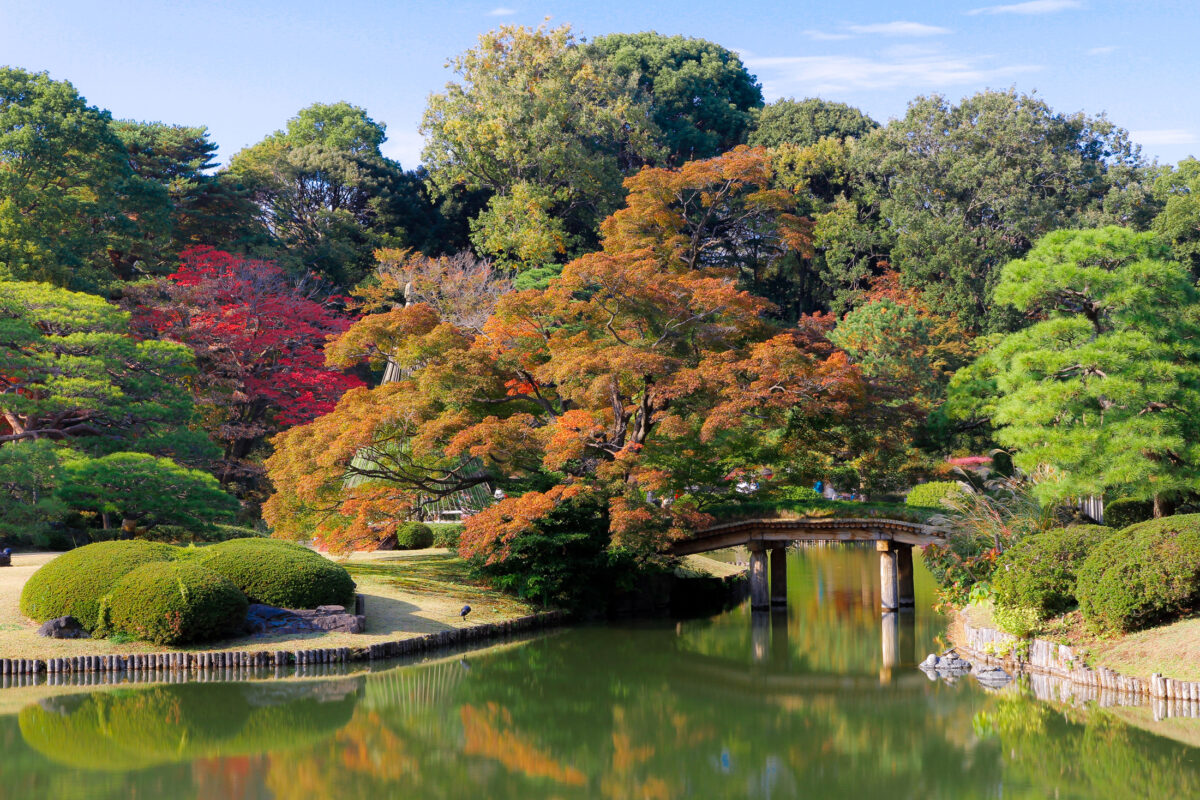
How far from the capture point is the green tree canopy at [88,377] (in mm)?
20609

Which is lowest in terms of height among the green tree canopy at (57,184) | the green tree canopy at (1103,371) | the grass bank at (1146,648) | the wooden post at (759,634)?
the wooden post at (759,634)

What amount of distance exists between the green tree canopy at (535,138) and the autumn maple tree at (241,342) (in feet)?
23.3

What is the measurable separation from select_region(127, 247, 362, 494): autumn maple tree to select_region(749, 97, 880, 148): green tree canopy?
1830 cm

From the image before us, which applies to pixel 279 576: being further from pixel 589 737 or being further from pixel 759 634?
pixel 759 634

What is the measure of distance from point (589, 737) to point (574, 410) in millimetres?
8175

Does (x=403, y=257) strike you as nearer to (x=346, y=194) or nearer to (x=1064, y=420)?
(x=346, y=194)

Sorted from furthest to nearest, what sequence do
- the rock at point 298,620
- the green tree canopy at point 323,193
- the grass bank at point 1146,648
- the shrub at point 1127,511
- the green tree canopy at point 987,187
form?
the green tree canopy at point 323,193, the green tree canopy at point 987,187, the shrub at point 1127,511, the rock at point 298,620, the grass bank at point 1146,648

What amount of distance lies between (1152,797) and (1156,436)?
8606mm

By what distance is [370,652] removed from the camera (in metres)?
14.2

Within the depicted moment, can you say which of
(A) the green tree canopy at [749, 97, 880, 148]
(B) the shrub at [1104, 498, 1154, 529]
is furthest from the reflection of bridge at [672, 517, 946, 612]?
(A) the green tree canopy at [749, 97, 880, 148]

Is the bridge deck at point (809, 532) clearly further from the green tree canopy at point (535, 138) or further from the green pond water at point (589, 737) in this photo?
the green tree canopy at point (535, 138)

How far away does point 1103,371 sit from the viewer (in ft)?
53.4

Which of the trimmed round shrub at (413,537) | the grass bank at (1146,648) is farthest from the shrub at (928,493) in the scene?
the grass bank at (1146,648)

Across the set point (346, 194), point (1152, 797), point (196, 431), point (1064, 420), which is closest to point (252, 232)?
point (346, 194)
